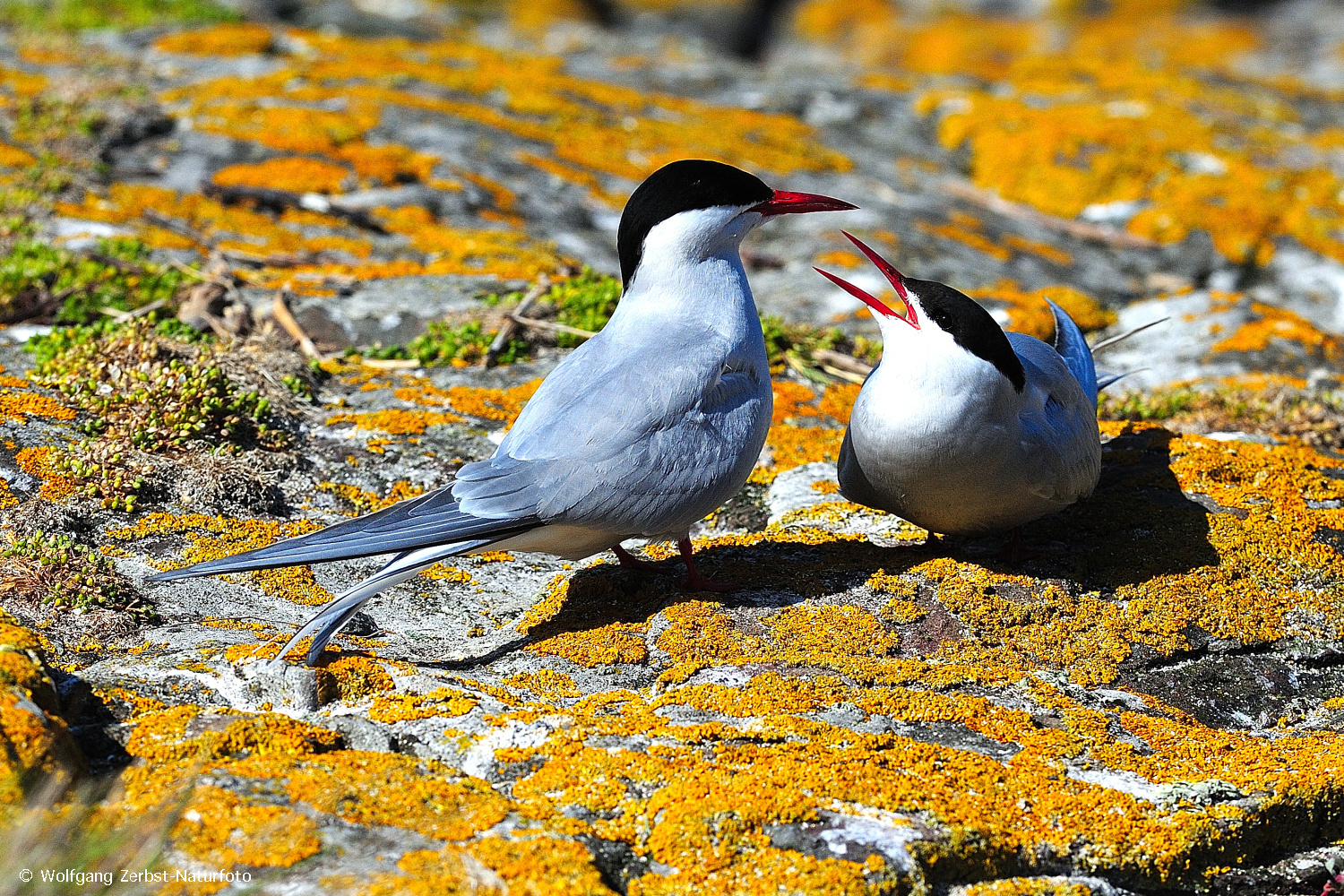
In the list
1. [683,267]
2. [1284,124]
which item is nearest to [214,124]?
[683,267]

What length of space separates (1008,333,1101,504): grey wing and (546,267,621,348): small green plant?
218 cm

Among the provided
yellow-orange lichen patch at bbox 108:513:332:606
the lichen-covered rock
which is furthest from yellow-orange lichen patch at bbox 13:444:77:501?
yellow-orange lichen patch at bbox 108:513:332:606

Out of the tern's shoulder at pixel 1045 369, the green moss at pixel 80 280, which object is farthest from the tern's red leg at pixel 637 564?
the green moss at pixel 80 280

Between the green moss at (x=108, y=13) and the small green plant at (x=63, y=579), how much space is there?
828 cm

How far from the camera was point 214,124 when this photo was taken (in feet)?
23.5

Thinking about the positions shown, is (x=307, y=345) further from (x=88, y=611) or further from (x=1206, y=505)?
(x=1206, y=505)

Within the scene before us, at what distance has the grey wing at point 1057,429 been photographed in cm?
344

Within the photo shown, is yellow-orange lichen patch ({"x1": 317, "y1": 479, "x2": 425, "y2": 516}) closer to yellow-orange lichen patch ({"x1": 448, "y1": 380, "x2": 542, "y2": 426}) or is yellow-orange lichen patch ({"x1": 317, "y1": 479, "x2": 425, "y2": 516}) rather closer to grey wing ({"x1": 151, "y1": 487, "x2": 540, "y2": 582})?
yellow-orange lichen patch ({"x1": 448, "y1": 380, "x2": 542, "y2": 426})

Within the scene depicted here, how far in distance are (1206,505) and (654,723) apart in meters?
2.36

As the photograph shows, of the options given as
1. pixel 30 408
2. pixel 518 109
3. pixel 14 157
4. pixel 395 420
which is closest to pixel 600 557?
pixel 395 420

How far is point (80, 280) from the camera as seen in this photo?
203 inches

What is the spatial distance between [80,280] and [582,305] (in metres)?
2.32

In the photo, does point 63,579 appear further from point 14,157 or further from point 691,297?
point 14,157

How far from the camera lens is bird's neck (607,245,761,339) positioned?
3.51 m
